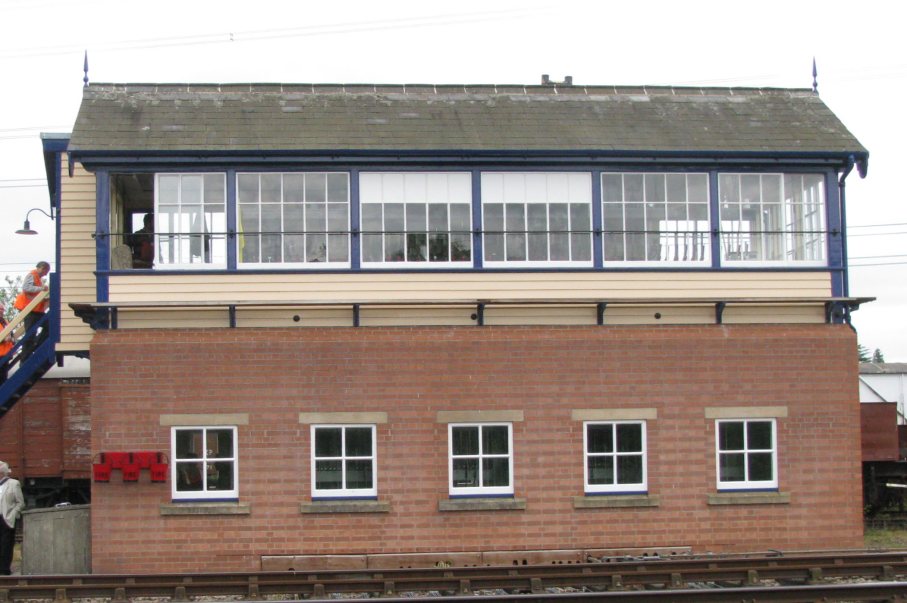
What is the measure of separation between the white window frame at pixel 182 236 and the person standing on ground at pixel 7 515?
348 centimetres

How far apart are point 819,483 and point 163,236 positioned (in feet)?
32.4

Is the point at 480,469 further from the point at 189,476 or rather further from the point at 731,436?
the point at 189,476

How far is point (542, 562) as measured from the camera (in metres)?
14.3

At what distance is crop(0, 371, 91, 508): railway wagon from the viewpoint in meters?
19.0

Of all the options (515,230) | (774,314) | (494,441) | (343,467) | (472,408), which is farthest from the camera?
(774,314)

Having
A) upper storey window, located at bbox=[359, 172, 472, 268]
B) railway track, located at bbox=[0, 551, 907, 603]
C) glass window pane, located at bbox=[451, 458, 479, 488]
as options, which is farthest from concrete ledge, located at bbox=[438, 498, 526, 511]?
upper storey window, located at bbox=[359, 172, 472, 268]

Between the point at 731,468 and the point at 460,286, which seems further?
the point at 731,468

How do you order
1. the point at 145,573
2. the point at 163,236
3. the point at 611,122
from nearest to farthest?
the point at 145,573
the point at 163,236
the point at 611,122

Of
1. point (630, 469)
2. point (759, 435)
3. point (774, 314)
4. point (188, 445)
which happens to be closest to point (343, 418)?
point (188, 445)

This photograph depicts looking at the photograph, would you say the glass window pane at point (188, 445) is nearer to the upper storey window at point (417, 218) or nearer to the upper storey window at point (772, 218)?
the upper storey window at point (417, 218)

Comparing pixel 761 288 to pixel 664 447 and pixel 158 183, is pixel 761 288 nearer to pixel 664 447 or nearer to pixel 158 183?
pixel 664 447

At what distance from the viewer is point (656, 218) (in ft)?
49.8

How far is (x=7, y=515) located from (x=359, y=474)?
15.1 ft

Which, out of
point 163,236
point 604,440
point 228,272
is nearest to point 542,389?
point 604,440
